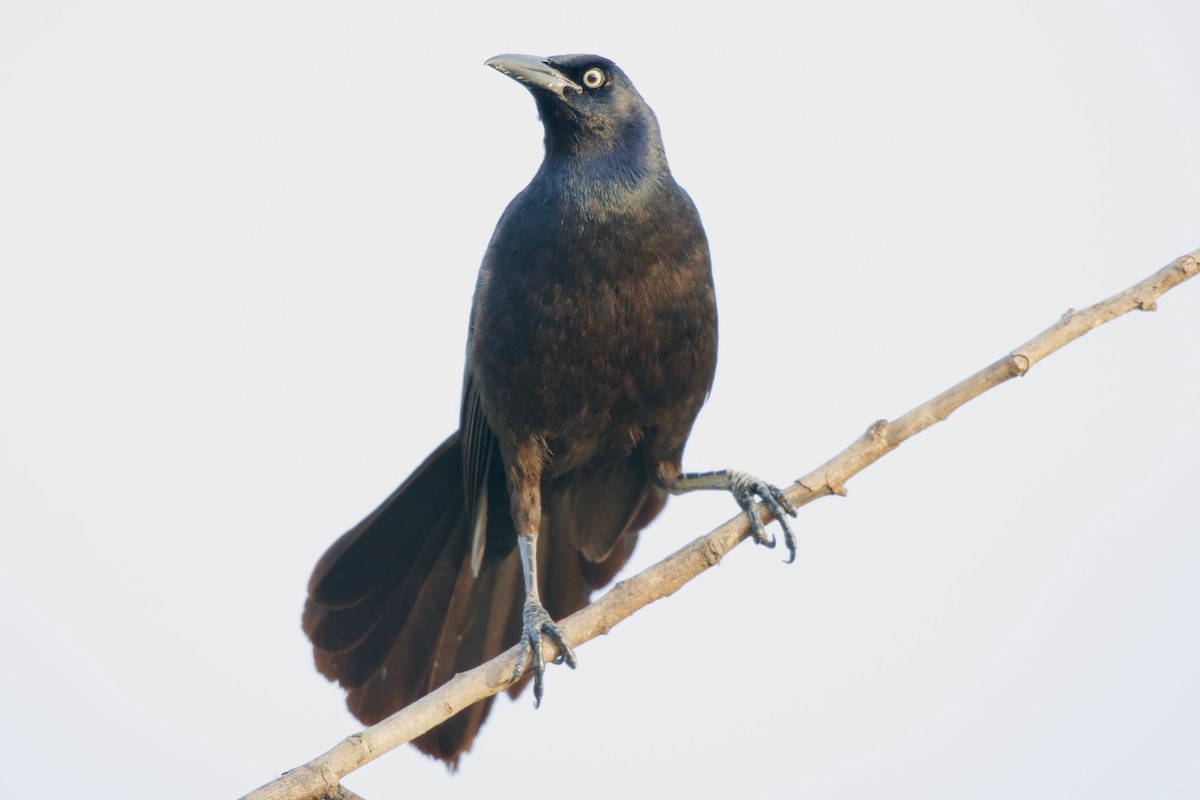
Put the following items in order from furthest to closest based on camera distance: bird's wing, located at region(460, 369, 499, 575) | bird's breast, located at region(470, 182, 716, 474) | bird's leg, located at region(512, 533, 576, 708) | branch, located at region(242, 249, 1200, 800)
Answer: bird's wing, located at region(460, 369, 499, 575)
bird's breast, located at region(470, 182, 716, 474)
bird's leg, located at region(512, 533, 576, 708)
branch, located at region(242, 249, 1200, 800)

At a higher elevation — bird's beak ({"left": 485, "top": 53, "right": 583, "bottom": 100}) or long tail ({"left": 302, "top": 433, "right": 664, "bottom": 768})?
bird's beak ({"left": 485, "top": 53, "right": 583, "bottom": 100})

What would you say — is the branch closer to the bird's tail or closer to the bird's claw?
the bird's claw

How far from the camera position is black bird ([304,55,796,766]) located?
230 inches

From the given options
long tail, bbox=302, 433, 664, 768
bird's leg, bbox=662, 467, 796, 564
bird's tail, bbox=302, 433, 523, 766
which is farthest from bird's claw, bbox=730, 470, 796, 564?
bird's tail, bbox=302, 433, 523, 766

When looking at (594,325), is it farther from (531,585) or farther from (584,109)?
(531,585)

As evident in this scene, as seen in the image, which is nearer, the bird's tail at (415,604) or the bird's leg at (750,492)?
the bird's leg at (750,492)

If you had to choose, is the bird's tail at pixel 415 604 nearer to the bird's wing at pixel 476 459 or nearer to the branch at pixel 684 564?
the bird's wing at pixel 476 459

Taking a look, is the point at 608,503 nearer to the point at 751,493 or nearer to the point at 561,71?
the point at 751,493

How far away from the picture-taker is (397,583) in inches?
268

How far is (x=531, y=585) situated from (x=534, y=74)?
210 centimetres

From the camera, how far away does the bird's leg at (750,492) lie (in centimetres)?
543

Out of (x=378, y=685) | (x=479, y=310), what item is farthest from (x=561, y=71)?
(x=378, y=685)

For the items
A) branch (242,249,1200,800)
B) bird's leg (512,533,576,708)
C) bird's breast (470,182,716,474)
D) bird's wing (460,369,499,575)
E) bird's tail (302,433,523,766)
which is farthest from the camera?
bird's tail (302,433,523,766)

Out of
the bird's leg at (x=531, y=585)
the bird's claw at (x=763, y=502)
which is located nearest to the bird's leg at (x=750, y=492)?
the bird's claw at (x=763, y=502)
